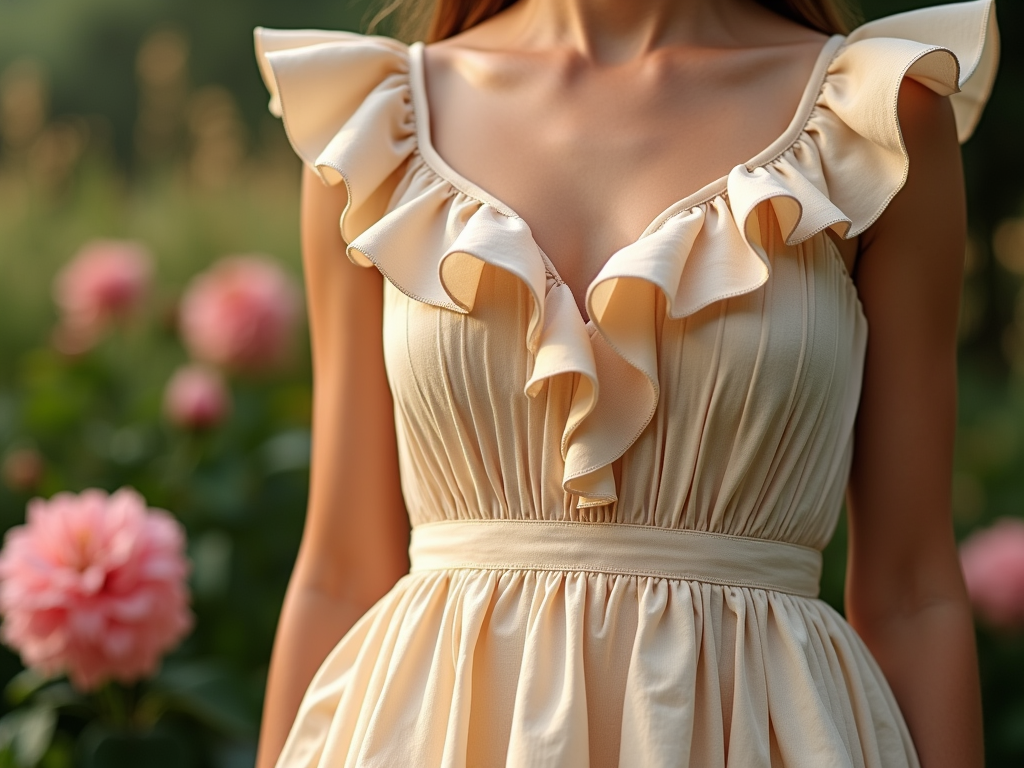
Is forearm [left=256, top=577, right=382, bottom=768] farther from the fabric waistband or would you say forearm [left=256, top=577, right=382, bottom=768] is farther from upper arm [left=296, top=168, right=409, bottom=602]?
the fabric waistband

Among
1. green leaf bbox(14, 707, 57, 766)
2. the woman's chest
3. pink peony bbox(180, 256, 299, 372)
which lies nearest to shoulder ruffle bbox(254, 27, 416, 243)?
the woman's chest

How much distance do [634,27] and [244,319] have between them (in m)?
1.72

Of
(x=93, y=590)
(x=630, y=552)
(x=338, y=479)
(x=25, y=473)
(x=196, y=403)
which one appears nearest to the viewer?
(x=630, y=552)

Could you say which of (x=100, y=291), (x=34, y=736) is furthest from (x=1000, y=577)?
(x=100, y=291)

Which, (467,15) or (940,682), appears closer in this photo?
(940,682)

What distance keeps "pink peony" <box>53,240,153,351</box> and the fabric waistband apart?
6.69 ft

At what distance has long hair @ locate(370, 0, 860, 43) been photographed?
5.22ft

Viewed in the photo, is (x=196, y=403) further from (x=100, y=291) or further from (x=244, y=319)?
(x=100, y=291)

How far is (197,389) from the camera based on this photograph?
271cm

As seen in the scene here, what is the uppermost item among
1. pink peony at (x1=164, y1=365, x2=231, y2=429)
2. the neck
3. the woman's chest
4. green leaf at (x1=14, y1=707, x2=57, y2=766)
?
the neck

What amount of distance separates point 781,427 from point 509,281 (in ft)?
1.03

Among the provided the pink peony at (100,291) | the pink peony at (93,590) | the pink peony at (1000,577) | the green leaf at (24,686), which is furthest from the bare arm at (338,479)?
the pink peony at (1000,577)

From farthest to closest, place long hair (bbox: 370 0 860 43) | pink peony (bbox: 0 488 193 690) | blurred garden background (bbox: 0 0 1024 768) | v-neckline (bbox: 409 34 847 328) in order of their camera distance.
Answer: blurred garden background (bbox: 0 0 1024 768), pink peony (bbox: 0 488 193 690), long hair (bbox: 370 0 860 43), v-neckline (bbox: 409 34 847 328)

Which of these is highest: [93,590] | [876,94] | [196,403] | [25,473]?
[876,94]
